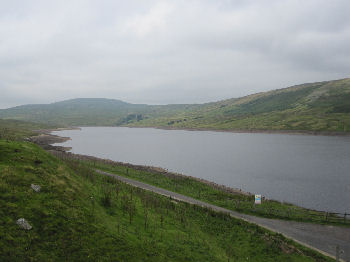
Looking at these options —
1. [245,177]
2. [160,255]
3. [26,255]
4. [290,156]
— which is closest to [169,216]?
[160,255]

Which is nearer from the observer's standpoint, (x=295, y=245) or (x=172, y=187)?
(x=295, y=245)

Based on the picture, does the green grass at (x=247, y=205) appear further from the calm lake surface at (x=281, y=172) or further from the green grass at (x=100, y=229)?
the calm lake surface at (x=281, y=172)

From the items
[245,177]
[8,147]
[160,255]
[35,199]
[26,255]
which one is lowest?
[245,177]

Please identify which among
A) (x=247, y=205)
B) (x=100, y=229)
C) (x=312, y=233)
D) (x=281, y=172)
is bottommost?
(x=281, y=172)

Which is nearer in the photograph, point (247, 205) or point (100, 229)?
point (100, 229)

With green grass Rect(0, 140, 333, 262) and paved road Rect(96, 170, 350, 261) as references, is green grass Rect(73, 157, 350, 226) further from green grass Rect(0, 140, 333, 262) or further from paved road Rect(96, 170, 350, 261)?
Result: green grass Rect(0, 140, 333, 262)

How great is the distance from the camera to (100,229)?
2045 cm

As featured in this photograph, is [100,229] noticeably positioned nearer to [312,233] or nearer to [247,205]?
[312,233]

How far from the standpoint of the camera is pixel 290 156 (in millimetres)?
107438

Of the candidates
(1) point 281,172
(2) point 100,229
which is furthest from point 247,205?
(1) point 281,172

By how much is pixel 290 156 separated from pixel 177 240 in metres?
97.1

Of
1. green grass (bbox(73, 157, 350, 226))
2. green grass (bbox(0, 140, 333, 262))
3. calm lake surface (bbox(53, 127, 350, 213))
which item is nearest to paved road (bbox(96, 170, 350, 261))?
green grass (bbox(73, 157, 350, 226))

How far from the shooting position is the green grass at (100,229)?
58.6 feet

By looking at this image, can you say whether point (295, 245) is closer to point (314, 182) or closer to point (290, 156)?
point (314, 182)
